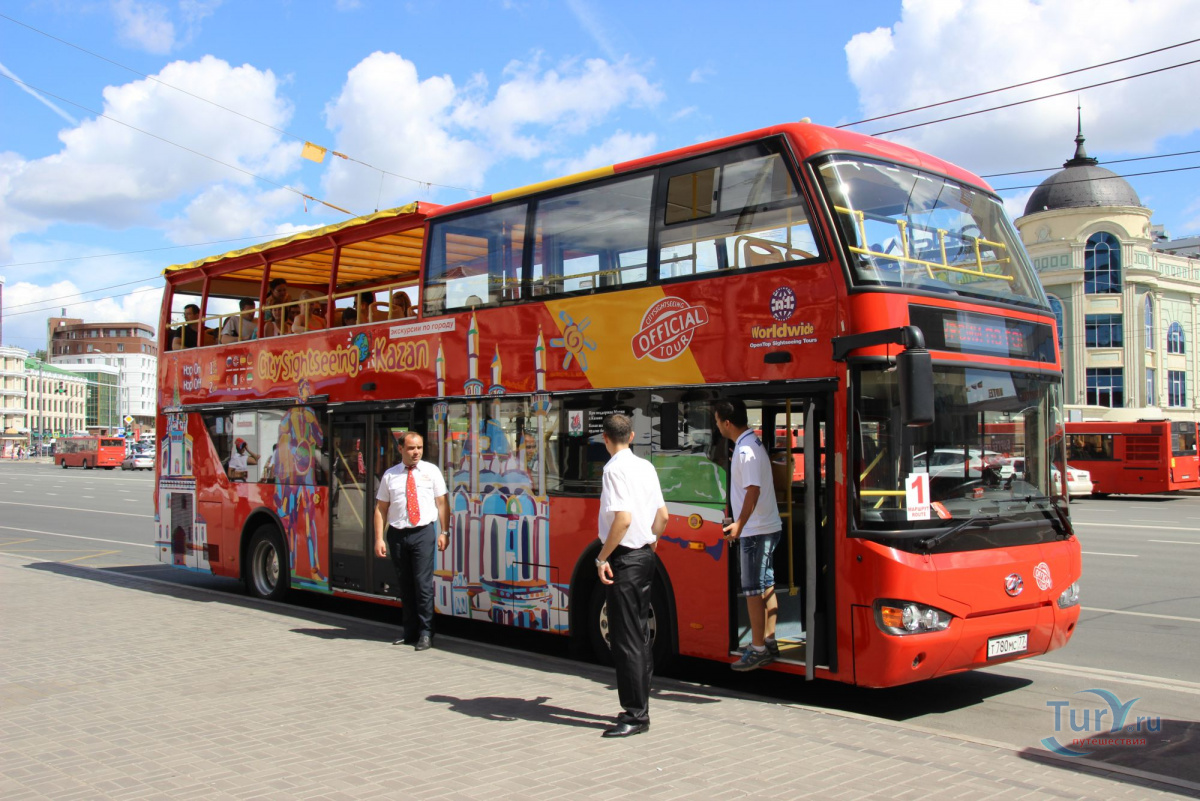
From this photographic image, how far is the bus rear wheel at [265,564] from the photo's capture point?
1209 cm

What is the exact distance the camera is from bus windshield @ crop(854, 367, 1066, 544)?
21.3 feet

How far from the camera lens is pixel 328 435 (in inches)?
448

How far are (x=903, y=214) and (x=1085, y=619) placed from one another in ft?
18.3

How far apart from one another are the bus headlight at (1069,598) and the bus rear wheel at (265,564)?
27.8 ft

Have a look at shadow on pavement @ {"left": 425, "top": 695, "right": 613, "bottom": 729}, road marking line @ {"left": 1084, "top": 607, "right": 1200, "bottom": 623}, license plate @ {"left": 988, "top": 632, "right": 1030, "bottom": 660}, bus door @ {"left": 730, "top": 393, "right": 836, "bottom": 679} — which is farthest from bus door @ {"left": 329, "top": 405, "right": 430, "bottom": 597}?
road marking line @ {"left": 1084, "top": 607, "right": 1200, "bottom": 623}

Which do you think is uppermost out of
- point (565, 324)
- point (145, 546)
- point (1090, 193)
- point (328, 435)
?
point (1090, 193)

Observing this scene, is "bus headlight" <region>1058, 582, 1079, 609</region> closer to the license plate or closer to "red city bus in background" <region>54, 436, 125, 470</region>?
the license plate

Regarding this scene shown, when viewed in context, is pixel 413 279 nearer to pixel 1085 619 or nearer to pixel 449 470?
pixel 449 470

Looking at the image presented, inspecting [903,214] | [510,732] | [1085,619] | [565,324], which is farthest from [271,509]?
[1085,619]

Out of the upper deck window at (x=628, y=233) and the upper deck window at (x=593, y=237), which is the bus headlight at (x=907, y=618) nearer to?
the upper deck window at (x=628, y=233)

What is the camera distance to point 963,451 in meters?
6.77

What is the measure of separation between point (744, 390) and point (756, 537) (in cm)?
104

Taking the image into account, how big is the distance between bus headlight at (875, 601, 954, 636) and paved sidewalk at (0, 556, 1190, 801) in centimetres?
62

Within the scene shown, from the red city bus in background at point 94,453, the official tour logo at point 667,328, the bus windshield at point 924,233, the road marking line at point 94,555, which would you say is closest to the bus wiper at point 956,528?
the bus windshield at point 924,233
